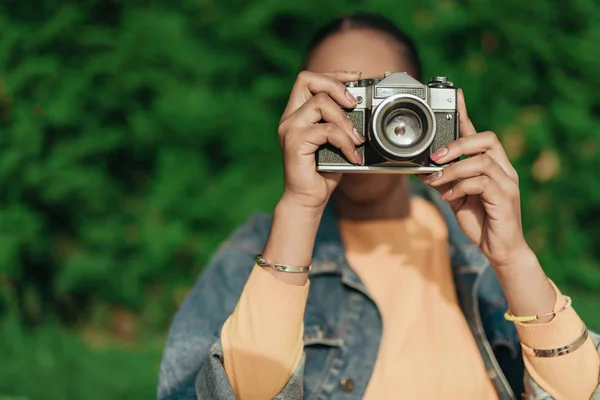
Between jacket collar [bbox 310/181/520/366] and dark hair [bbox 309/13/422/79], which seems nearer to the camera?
jacket collar [bbox 310/181/520/366]

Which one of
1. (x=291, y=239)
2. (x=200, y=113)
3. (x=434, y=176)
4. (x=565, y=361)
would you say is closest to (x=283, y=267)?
(x=291, y=239)

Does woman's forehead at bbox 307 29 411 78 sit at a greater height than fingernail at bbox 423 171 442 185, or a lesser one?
greater

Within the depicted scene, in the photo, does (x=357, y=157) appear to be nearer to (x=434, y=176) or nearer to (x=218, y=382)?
(x=434, y=176)

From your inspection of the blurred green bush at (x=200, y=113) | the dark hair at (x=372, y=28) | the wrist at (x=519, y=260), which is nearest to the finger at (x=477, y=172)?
the wrist at (x=519, y=260)

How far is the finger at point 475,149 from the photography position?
1387 mm

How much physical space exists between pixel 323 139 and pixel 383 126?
0.40 feet

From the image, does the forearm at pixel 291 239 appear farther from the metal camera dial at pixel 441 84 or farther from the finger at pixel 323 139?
the metal camera dial at pixel 441 84

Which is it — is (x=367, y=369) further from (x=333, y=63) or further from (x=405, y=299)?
(x=333, y=63)

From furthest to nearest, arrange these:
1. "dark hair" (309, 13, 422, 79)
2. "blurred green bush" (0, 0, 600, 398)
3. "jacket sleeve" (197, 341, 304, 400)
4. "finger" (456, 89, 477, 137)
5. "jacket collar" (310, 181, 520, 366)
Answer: "blurred green bush" (0, 0, 600, 398) → "dark hair" (309, 13, 422, 79) → "jacket collar" (310, 181, 520, 366) → "finger" (456, 89, 477, 137) → "jacket sleeve" (197, 341, 304, 400)

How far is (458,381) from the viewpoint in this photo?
4.85 ft

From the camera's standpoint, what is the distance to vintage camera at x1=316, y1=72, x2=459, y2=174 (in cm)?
135

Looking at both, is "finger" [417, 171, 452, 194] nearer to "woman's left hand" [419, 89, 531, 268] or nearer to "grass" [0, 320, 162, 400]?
"woman's left hand" [419, 89, 531, 268]

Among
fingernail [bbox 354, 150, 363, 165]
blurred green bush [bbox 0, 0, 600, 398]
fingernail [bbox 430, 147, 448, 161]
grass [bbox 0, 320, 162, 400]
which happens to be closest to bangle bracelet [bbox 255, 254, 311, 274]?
fingernail [bbox 354, 150, 363, 165]

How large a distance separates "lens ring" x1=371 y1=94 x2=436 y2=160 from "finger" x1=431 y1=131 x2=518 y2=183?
0.18 feet
